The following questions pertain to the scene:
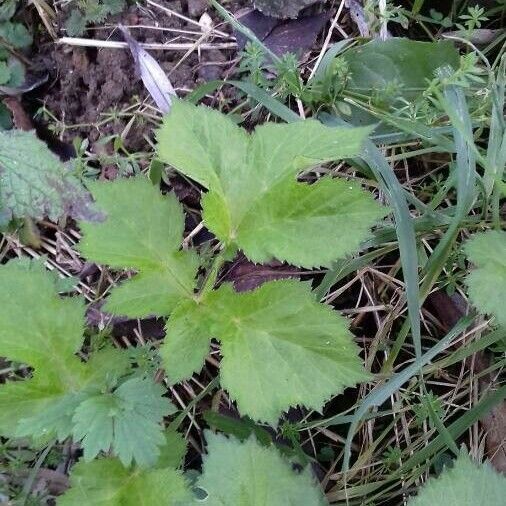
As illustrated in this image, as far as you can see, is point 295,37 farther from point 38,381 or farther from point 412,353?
point 38,381

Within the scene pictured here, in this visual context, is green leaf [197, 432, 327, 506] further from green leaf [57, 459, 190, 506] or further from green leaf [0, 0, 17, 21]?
green leaf [0, 0, 17, 21]

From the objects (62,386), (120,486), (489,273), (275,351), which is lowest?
(120,486)

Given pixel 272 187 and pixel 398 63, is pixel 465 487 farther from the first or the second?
pixel 398 63

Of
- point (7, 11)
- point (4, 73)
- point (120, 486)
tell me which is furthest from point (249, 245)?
point (7, 11)

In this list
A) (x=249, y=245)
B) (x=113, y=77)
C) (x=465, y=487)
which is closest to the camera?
(x=465, y=487)

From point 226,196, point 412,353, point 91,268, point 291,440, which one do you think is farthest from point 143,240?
point 412,353

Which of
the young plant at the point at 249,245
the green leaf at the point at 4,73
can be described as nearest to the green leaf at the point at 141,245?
the young plant at the point at 249,245

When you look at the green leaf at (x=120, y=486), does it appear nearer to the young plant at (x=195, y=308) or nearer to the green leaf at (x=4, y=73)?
the young plant at (x=195, y=308)
